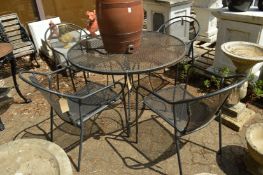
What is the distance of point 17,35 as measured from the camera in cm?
444

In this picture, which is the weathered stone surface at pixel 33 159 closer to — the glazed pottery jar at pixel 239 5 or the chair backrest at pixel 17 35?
the glazed pottery jar at pixel 239 5

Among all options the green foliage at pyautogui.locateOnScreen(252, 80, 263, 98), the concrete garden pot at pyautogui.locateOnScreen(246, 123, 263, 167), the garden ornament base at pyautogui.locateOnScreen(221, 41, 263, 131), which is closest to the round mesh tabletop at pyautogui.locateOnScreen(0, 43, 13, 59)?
the garden ornament base at pyautogui.locateOnScreen(221, 41, 263, 131)

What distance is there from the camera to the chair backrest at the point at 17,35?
4.24 metres

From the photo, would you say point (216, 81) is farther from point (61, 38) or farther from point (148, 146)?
point (61, 38)

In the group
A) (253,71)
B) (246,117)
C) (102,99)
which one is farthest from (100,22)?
(253,71)

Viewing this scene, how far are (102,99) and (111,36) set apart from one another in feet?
2.27

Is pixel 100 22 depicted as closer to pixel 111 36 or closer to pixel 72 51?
pixel 111 36

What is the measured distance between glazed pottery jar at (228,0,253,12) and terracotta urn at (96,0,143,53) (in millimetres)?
1494

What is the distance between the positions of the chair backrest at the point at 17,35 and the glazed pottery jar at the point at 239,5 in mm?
3118

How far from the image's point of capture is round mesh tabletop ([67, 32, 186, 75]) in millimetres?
2188

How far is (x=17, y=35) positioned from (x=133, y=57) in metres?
2.97

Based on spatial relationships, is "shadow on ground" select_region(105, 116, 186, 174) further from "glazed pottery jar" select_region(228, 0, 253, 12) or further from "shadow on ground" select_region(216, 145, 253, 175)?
"glazed pottery jar" select_region(228, 0, 253, 12)

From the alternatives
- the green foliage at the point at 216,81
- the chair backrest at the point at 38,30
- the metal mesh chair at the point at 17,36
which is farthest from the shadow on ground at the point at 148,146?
the chair backrest at the point at 38,30

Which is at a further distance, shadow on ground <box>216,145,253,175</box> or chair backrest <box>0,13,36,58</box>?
chair backrest <box>0,13,36,58</box>
